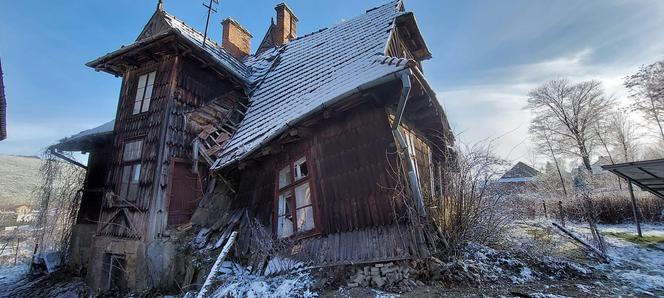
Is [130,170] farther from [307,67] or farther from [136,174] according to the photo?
[307,67]

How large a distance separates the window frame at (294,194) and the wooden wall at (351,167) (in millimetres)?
71

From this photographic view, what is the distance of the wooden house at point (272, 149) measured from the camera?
5.55 m

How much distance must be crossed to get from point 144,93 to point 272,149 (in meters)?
5.48

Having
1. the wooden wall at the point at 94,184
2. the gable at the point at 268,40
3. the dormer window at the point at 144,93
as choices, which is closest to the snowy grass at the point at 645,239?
the dormer window at the point at 144,93

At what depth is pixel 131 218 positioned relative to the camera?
809 cm

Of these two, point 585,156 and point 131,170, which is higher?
point 585,156

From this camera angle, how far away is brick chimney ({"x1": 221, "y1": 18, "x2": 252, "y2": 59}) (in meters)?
14.2

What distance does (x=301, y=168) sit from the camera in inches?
276

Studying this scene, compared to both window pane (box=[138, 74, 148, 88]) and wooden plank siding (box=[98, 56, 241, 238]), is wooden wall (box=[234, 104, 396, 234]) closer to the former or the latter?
wooden plank siding (box=[98, 56, 241, 238])

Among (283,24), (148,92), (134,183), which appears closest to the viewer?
(134,183)

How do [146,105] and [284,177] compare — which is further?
[146,105]

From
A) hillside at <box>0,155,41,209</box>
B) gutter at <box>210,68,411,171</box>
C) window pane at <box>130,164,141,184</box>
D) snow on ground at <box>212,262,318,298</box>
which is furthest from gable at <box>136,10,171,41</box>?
hillside at <box>0,155,41,209</box>

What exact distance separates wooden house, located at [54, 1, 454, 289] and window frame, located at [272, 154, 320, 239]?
0.11 feet

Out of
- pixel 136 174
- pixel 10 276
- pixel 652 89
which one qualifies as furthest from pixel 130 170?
pixel 652 89
